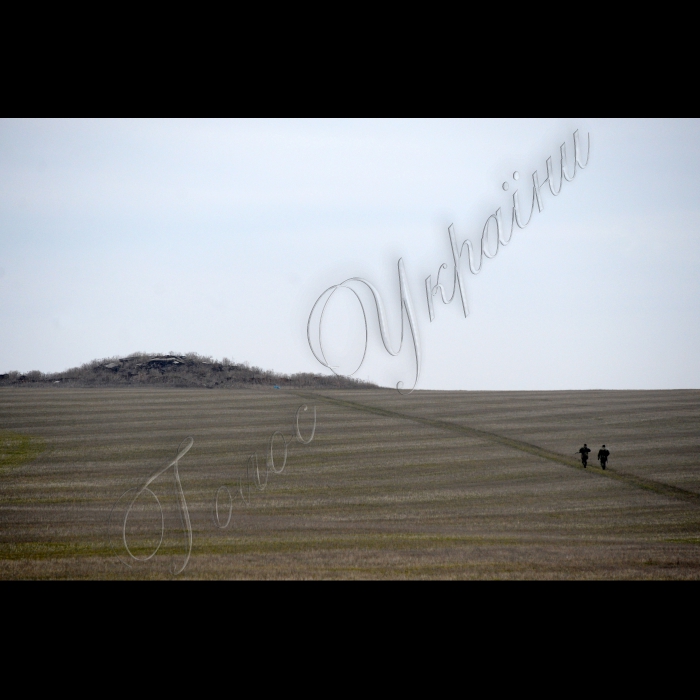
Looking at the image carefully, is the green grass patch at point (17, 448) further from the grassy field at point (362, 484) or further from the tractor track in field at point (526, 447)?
the tractor track in field at point (526, 447)

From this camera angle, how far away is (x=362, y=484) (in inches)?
965

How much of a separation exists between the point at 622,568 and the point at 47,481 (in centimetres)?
1818

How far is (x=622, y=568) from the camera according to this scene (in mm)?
14625

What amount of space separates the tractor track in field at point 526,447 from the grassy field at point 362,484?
12 cm

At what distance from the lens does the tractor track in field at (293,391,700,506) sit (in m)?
23.4

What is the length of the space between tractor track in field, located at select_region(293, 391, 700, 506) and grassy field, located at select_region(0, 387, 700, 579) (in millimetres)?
123

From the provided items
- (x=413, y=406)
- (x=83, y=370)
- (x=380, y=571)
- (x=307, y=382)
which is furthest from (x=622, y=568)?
(x=83, y=370)

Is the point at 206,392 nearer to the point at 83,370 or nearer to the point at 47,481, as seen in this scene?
the point at 83,370

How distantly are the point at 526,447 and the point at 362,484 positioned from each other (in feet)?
26.1

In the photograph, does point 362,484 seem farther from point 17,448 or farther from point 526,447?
point 17,448
